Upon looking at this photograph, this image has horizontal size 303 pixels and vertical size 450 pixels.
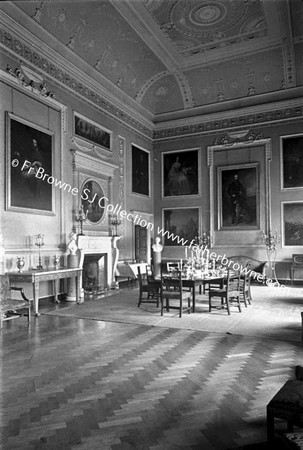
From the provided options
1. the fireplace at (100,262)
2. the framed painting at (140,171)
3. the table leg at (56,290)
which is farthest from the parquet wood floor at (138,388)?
the framed painting at (140,171)

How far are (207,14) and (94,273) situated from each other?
8409 millimetres

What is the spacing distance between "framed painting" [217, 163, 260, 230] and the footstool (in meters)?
11.7

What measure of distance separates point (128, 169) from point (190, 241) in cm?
401

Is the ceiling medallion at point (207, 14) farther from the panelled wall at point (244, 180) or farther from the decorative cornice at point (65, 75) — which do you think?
the panelled wall at point (244, 180)

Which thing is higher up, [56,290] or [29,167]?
[29,167]

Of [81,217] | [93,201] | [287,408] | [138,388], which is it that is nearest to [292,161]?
[93,201]

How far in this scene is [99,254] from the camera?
37.7ft

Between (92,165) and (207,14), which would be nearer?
(207,14)

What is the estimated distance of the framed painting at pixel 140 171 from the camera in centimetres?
1431

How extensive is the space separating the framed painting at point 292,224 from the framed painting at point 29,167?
338 inches

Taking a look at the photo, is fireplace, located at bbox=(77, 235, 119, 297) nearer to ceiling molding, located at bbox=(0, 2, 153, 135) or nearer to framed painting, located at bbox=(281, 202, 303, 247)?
ceiling molding, located at bbox=(0, 2, 153, 135)

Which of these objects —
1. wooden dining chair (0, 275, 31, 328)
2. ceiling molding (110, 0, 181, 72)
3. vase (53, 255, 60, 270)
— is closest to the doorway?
vase (53, 255, 60, 270)

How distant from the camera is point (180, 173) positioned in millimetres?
15398

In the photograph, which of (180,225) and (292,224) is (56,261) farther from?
(292,224)
